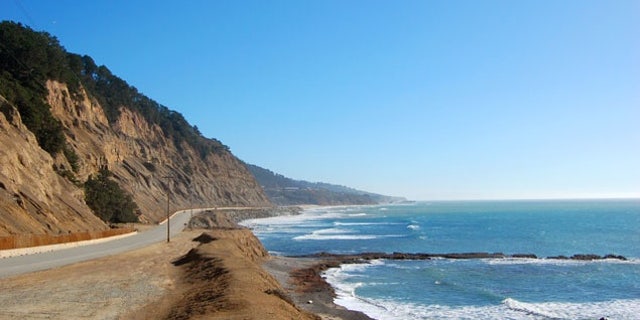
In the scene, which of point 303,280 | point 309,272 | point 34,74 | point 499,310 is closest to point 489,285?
point 499,310

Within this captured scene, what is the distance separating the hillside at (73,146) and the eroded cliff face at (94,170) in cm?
11

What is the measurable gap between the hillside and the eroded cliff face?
112 mm

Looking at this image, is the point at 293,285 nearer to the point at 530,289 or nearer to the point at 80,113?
the point at 530,289

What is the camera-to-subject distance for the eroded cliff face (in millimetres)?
37812

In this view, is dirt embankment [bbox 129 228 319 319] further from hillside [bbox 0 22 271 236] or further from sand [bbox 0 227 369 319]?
hillside [bbox 0 22 271 236]

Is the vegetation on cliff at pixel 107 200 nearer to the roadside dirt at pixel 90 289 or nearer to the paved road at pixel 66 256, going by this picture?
the paved road at pixel 66 256

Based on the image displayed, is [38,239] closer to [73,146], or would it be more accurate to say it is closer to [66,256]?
[66,256]

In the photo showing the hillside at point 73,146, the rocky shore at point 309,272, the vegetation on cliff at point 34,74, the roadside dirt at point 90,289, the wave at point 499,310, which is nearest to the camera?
the roadside dirt at point 90,289

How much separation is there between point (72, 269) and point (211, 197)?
340 feet

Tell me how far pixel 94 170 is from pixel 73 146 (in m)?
3.61

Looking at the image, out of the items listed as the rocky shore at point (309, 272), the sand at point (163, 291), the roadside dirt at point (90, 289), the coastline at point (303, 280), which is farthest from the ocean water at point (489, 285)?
the roadside dirt at point (90, 289)

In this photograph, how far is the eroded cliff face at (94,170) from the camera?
3781 centimetres

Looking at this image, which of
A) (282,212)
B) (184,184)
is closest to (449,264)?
(184,184)

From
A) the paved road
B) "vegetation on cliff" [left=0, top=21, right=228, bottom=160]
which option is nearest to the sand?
the paved road
